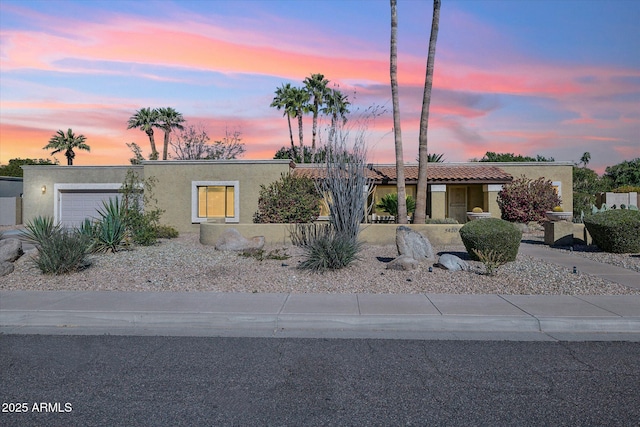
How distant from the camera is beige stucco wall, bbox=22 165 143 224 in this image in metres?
27.2

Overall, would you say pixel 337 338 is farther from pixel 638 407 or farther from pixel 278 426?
pixel 638 407

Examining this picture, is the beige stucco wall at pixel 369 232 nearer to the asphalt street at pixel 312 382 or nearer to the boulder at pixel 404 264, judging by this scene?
the boulder at pixel 404 264

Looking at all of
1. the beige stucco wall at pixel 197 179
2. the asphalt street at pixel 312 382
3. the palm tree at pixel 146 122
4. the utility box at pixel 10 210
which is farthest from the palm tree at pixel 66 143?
the asphalt street at pixel 312 382

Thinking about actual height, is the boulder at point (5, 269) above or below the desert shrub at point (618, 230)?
below

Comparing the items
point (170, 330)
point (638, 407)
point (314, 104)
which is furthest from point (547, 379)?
point (314, 104)

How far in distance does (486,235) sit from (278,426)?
9.93 meters

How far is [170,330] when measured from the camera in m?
7.91

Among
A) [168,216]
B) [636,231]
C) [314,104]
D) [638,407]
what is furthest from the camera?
[314,104]

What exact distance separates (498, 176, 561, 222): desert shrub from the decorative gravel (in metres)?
11.4

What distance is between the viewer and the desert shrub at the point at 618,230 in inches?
613

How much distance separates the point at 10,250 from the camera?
45.7 ft

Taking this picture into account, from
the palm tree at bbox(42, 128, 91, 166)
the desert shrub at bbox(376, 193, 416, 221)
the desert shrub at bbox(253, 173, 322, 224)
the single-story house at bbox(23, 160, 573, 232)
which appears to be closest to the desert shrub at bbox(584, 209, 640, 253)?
the desert shrub at bbox(253, 173, 322, 224)

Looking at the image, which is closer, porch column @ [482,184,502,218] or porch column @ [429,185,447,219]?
porch column @ [482,184,502,218]

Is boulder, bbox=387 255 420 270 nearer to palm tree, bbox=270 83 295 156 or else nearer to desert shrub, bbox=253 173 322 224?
desert shrub, bbox=253 173 322 224
